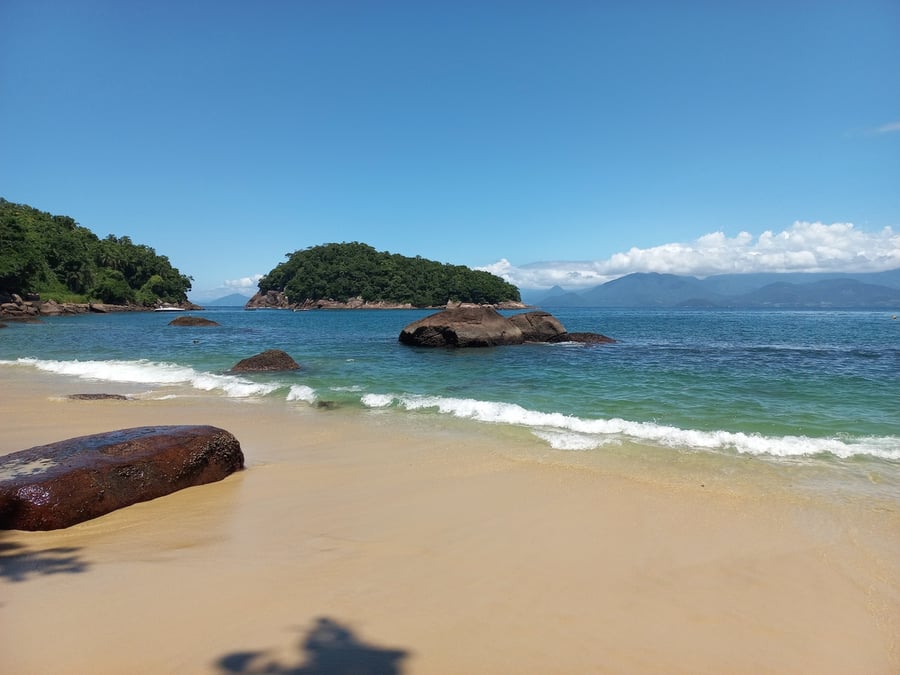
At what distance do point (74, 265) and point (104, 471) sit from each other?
10590cm

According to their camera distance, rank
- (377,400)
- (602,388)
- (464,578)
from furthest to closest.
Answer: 1. (602,388)
2. (377,400)
3. (464,578)

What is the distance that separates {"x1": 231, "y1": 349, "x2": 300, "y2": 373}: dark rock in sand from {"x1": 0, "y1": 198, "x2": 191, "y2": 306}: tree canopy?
65684mm

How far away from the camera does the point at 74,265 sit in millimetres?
87000

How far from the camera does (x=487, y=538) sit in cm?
508

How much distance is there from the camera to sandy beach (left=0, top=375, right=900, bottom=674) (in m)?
3.21

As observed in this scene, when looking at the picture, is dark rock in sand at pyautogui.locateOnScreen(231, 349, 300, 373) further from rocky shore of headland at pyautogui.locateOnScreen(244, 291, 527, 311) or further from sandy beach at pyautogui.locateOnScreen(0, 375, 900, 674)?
rocky shore of headland at pyautogui.locateOnScreen(244, 291, 527, 311)

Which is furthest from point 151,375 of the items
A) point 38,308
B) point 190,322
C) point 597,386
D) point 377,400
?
point 38,308

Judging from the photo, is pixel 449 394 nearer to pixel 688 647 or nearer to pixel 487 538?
pixel 487 538

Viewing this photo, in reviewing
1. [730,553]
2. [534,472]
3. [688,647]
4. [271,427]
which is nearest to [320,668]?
[688,647]

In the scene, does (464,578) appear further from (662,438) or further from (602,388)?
(602,388)

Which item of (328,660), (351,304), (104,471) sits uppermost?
(351,304)

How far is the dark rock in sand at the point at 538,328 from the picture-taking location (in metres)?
30.1

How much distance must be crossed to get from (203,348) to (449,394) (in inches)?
802

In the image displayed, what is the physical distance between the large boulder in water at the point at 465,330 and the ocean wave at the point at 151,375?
12.9m
